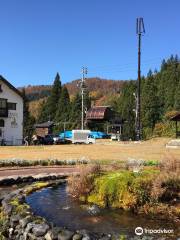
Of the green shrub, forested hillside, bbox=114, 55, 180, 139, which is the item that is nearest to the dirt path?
the green shrub

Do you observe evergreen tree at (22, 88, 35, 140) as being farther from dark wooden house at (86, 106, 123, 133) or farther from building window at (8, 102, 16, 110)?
building window at (8, 102, 16, 110)

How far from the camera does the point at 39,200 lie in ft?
52.3

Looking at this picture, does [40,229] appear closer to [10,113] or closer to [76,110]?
[10,113]

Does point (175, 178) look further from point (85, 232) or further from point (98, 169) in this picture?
point (85, 232)

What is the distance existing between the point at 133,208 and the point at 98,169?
3115 millimetres

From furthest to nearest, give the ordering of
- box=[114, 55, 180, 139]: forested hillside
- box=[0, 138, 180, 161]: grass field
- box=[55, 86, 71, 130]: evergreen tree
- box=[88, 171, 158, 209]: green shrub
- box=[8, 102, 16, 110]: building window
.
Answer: box=[55, 86, 71, 130]: evergreen tree, box=[114, 55, 180, 139]: forested hillside, box=[8, 102, 16, 110]: building window, box=[0, 138, 180, 161]: grass field, box=[88, 171, 158, 209]: green shrub

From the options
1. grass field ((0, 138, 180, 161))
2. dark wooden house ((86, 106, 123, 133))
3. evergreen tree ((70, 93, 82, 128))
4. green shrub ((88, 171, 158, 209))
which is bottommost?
green shrub ((88, 171, 158, 209))

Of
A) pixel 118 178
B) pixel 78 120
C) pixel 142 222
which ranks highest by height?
pixel 78 120

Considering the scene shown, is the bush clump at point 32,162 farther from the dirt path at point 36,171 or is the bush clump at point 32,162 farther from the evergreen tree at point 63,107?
the evergreen tree at point 63,107

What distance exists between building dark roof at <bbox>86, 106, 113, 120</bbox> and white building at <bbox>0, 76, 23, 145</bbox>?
23291mm

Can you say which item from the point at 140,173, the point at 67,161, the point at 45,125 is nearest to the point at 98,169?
the point at 140,173

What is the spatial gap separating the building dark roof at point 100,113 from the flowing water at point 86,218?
77514mm

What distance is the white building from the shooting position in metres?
71.6

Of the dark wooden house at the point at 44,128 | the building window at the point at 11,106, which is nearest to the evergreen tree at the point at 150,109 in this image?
the dark wooden house at the point at 44,128
